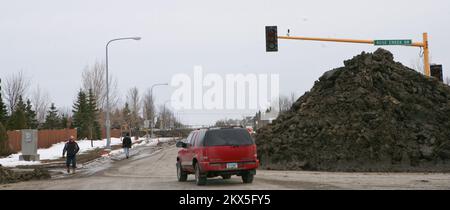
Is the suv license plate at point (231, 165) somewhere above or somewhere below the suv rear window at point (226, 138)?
below

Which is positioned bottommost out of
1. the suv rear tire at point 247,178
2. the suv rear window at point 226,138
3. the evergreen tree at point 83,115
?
the suv rear tire at point 247,178

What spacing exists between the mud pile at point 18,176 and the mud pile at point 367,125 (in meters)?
10.6

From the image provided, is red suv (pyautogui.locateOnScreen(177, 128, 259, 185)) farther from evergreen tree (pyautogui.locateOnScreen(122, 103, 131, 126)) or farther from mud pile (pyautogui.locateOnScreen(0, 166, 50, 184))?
evergreen tree (pyautogui.locateOnScreen(122, 103, 131, 126))

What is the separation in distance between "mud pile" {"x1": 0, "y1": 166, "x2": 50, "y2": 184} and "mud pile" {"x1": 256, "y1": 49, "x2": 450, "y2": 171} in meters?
10.6

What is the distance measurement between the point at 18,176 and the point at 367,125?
633 inches

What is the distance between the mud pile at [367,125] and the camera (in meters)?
24.4

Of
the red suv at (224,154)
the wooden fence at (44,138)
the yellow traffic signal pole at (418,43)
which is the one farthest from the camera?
the wooden fence at (44,138)

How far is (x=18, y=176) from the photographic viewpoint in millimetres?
22078

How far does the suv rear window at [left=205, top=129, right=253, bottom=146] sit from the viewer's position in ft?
52.5

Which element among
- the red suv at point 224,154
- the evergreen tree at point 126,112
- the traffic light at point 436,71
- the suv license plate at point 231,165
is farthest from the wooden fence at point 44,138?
the evergreen tree at point 126,112

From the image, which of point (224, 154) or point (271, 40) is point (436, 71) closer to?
point (271, 40)

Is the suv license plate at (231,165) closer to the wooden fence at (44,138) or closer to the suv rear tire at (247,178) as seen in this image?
the suv rear tire at (247,178)

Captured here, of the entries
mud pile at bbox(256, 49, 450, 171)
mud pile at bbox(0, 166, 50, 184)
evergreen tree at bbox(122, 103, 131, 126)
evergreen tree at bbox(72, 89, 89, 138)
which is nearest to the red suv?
mud pile at bbox(0, 166, 50, 184)
